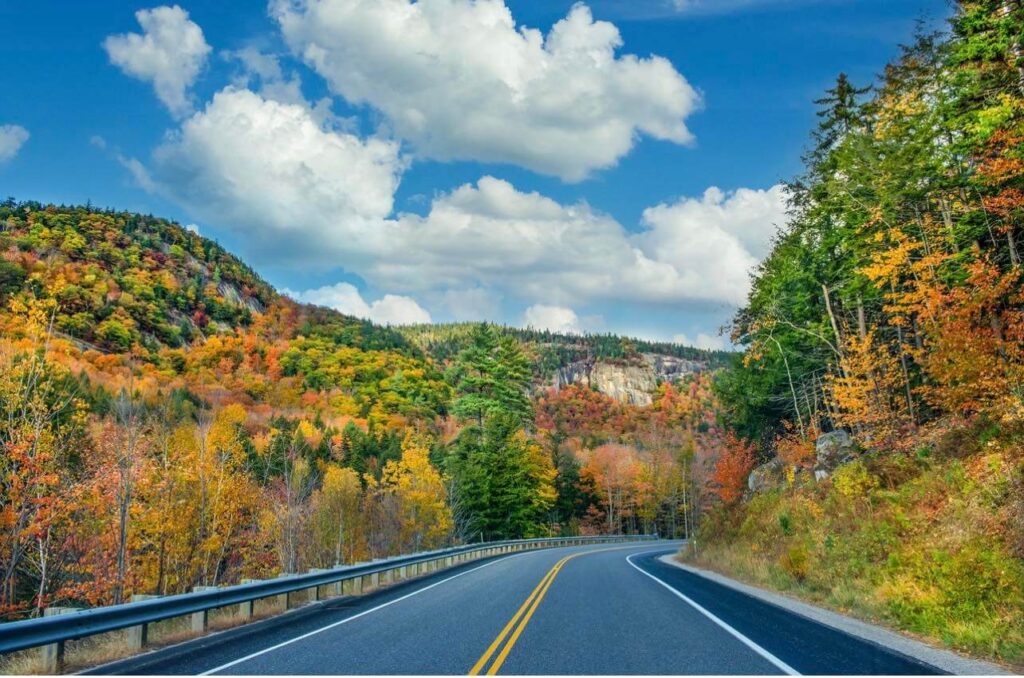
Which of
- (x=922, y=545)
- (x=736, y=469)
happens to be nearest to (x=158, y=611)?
(x=922, y=545)

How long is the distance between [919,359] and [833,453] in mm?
5979

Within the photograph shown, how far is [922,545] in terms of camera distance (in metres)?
12.7

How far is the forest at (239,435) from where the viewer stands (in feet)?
62.0

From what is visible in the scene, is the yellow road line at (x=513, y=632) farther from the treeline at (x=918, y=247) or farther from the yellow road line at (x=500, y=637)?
the treeline at (x=918, y=247)

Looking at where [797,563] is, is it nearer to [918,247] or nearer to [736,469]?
[918,247]

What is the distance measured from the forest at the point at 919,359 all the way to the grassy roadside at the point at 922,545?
0.14ft

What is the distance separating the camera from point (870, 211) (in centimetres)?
2616

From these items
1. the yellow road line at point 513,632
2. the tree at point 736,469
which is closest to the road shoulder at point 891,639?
the yellow road line at point 513,632

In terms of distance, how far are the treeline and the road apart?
8.97 meters

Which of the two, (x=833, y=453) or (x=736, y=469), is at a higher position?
(x=833, y=453)

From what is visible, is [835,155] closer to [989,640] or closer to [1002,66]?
[1002,66]

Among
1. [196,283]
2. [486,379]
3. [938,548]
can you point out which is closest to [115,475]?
[938,548]

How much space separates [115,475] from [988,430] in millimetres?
23292

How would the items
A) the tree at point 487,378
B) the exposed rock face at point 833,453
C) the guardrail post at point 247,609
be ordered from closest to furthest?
the guardrail post at point 247,609, the exposed rock face at point 833,453, the tree at point 487,378
